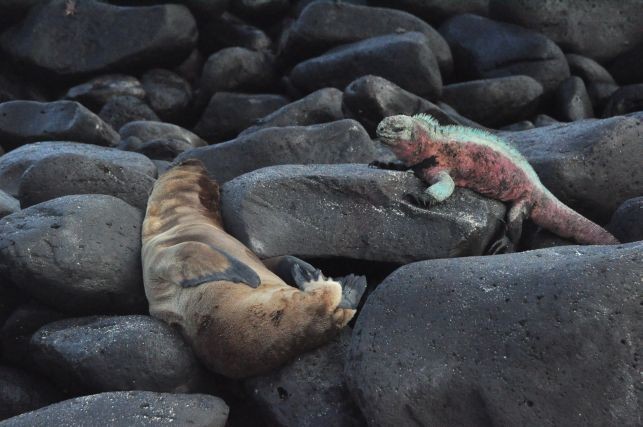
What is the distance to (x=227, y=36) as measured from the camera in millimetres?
12055

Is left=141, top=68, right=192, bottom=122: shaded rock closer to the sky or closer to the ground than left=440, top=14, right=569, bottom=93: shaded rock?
closer to the ground

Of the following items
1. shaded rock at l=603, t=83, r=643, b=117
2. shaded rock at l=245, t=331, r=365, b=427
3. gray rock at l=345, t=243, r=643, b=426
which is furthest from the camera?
shaded rock at l=603, t=83, r=643, b=117

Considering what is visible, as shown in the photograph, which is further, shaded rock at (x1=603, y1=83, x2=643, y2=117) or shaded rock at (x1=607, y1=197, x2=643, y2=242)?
shaded rock at (x1=603, y1=83, x2=643, y2=117)

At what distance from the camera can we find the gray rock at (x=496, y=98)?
30.3ft

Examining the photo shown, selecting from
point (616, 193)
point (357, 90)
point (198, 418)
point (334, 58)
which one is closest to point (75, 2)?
point (334, 58)

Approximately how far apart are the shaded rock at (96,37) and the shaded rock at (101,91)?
0.27m

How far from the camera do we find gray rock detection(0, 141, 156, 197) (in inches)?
239

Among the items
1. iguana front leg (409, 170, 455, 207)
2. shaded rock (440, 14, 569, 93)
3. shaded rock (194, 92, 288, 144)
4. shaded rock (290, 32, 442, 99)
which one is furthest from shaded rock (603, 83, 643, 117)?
iguana front leg (409, 170, 455, 207)

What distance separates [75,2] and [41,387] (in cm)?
808

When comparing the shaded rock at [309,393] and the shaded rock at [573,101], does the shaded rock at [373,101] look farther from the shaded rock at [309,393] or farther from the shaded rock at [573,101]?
the shaded rock at [309,393]

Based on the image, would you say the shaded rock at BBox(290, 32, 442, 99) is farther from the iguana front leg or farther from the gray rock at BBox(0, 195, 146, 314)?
the gray rock at BBox(0, 195, 146, 314)

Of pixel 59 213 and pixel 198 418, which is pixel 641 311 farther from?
pixel 59 213

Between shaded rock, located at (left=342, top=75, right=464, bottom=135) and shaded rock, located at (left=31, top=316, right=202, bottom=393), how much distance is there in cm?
379

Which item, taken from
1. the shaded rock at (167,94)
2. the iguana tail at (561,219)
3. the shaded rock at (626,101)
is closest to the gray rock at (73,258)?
the iguana tail at (561,219)
